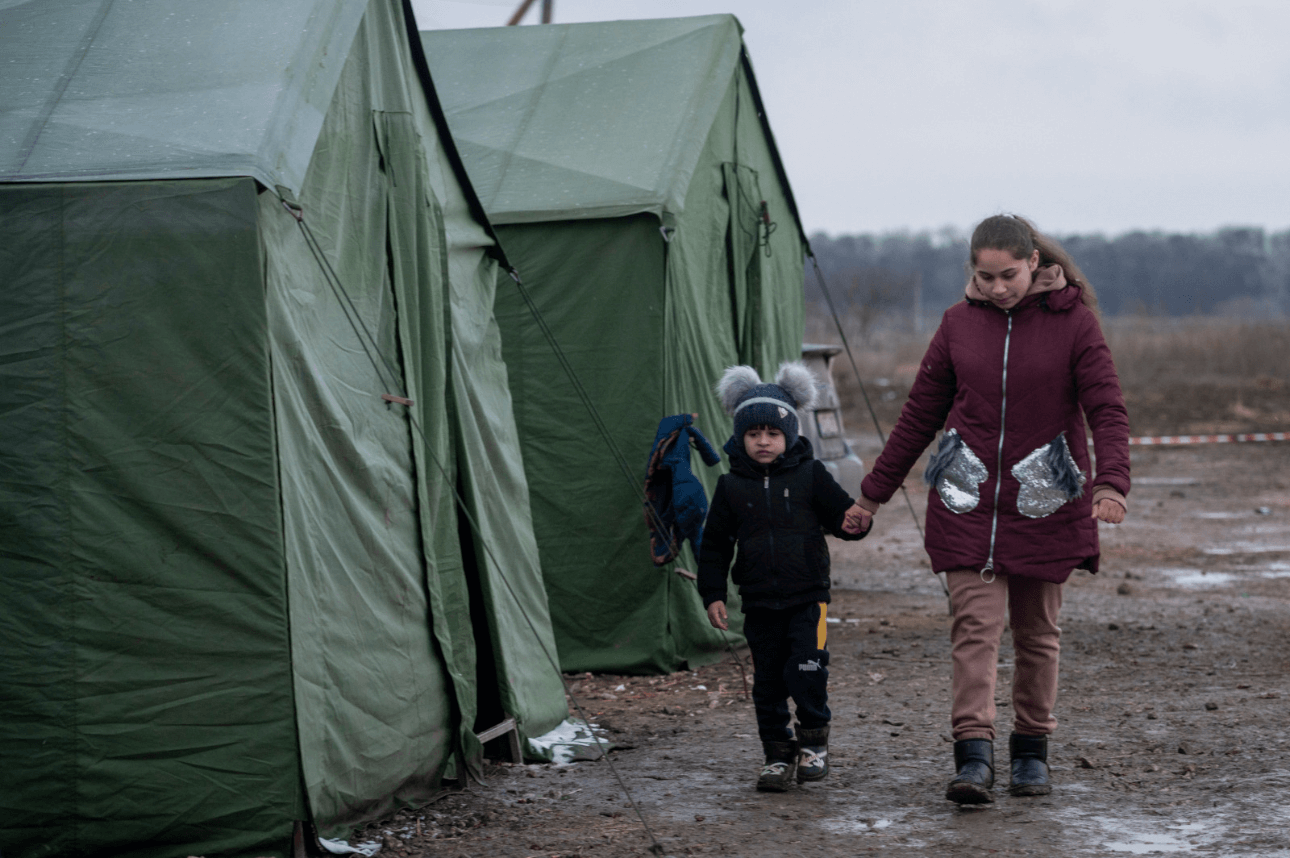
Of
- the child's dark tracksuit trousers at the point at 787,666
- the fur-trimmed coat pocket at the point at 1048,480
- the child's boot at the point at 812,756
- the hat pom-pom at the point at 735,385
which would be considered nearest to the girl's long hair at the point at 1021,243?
the fur-trimmed coat pocket at the point at 1048,480

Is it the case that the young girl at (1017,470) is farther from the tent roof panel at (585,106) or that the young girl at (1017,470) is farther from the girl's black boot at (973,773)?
the tent roof panel at (585,106)

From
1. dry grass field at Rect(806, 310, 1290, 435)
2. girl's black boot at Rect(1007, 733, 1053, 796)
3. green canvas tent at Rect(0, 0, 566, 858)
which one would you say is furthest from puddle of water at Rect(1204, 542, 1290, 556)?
dry grass field at Rect(806, 310, 1290, 435)

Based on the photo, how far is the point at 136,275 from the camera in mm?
3697

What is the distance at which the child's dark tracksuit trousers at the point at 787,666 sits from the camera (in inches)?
183

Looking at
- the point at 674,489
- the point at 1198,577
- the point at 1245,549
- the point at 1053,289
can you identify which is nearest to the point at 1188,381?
the point at 1245,549

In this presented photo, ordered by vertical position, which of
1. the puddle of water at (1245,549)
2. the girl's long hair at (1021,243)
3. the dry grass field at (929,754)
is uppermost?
the girl's long hair at (1021,243)

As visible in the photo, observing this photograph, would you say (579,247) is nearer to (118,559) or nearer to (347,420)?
(347,420)

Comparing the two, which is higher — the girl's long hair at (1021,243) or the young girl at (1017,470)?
the girl's long hair at (1021,243)

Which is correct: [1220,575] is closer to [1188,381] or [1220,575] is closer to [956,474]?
[956,474]

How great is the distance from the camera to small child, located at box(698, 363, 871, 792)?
4.67 meters

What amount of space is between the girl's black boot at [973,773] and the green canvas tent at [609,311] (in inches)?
123

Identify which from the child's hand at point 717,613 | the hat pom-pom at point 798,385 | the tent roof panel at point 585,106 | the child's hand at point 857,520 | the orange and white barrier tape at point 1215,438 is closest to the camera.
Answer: the child's hand at point 857,520

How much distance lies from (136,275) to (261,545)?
2.73ft

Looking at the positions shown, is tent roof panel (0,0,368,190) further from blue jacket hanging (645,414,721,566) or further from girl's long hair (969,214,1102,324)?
blue jacket hanging (645,414,721,566)
